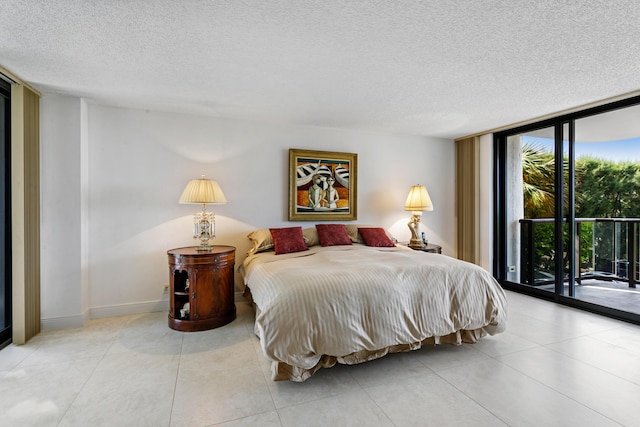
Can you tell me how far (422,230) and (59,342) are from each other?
4.56 m

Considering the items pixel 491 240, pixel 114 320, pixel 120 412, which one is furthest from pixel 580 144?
pixel 114 320

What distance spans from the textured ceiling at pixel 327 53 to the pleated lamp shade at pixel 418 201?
1.25 m

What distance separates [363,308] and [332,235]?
5.54ft

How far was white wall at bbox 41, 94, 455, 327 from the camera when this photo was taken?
9.87ft

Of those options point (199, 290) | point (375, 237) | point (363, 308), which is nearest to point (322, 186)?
point (375, 237)

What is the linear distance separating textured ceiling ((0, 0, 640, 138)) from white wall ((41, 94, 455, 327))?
348 mm

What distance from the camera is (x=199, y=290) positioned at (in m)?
2.96

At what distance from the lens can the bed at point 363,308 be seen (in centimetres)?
199

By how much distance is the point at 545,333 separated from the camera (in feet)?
9.24

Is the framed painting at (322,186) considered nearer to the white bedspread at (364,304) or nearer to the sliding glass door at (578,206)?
the white bedspread at (364,304)

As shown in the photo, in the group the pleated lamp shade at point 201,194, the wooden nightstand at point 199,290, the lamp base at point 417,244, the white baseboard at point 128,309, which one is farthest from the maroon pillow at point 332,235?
the white baseboard at point 128,309

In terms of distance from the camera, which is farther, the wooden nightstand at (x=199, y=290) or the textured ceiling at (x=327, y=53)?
the wooden nightstand at (x=199, y=290)

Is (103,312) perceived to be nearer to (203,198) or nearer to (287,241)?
(203,198)

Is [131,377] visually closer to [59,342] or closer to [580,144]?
[59,342]
